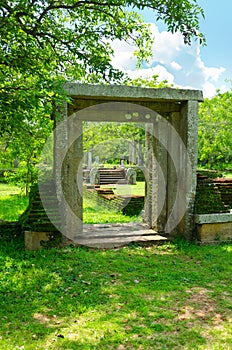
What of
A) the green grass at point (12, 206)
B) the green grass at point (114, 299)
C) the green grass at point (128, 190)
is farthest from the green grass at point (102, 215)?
the green grass at point (114, 299)

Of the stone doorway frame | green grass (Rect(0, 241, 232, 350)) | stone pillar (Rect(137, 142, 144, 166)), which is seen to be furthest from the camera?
stone pillar (Rect(137, 142, 144, 166))

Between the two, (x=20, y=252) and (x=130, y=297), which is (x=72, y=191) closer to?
(x=20, y=252)

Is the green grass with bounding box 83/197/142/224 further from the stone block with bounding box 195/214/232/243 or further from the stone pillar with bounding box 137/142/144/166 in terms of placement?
the stone pillar with bounding box 137/142/144/166

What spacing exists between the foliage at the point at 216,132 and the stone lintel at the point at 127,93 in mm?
14853

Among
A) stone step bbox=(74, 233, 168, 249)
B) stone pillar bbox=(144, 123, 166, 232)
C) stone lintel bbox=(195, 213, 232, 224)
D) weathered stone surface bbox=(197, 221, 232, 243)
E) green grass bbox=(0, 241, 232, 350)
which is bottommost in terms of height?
green grass bbox=(0, 241, 232, 350)

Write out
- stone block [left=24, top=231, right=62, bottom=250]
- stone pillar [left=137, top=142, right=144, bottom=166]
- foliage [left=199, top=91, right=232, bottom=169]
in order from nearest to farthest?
stone block [left=24, top=231, right=62, bottom=250] → foliage [left=199, top=91, right=232, bottom=169] → stone pillar [left=137, top=142, right=144, bottom=166]

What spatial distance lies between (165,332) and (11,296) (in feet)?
6.87

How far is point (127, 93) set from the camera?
275 inches

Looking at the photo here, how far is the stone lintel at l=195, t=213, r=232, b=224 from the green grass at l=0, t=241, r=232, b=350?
0.72 meters

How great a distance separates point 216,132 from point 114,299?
19.8m

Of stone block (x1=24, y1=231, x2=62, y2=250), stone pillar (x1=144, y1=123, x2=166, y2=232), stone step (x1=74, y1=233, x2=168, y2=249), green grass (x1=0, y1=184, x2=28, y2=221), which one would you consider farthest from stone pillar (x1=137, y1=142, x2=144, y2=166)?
stone block (x1=24, y1=231, x2=62, y2=250)

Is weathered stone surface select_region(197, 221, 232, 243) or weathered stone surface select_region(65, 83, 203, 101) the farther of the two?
weathered stone surface select_region(197, 221, 232, 243)

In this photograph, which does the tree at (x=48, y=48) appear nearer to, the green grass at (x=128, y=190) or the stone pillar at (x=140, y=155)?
the green grass at (x=128, y=190)

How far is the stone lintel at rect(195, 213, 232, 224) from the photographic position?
24.1 feet
